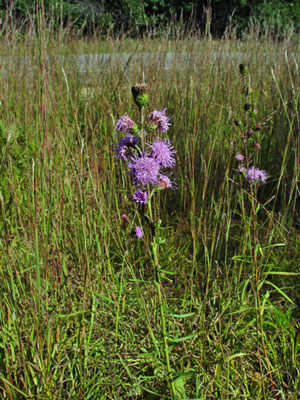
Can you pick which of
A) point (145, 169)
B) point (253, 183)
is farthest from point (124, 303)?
point (253, 183)

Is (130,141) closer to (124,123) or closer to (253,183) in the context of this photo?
(124,123)

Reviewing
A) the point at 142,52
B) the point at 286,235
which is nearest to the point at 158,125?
the point at 286,235

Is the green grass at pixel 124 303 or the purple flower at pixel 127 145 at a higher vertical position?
the purple flower at pixel 127 145

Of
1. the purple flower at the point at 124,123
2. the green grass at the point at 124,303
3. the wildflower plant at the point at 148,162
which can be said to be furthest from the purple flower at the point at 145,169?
the green grass at the point at 124,303

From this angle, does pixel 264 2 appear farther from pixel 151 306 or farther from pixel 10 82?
pixel 151 306

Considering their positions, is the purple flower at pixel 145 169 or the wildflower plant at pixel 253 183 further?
the wildflower plant at pixel 253 183

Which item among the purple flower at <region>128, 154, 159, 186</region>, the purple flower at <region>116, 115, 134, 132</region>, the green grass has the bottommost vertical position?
the green grass

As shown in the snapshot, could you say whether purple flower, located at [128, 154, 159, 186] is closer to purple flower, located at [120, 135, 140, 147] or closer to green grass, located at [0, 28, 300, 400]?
purple flower, located at [120, 135, 140, 147]

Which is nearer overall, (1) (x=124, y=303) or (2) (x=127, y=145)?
(2) (x=127, y=145)

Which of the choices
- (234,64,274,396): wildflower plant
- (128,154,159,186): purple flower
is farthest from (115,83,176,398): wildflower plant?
(234,64,274,396): wildflower plant

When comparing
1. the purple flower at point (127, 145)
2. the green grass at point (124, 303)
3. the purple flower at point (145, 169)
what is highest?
the purple flower at point (127, 145)

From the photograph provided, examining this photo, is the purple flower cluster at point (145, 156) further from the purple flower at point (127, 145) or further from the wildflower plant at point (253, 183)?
the wildflower plant at point (253, 183)

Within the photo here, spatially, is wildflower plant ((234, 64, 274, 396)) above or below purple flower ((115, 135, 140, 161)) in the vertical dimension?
below

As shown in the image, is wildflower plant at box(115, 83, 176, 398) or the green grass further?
the green grass
